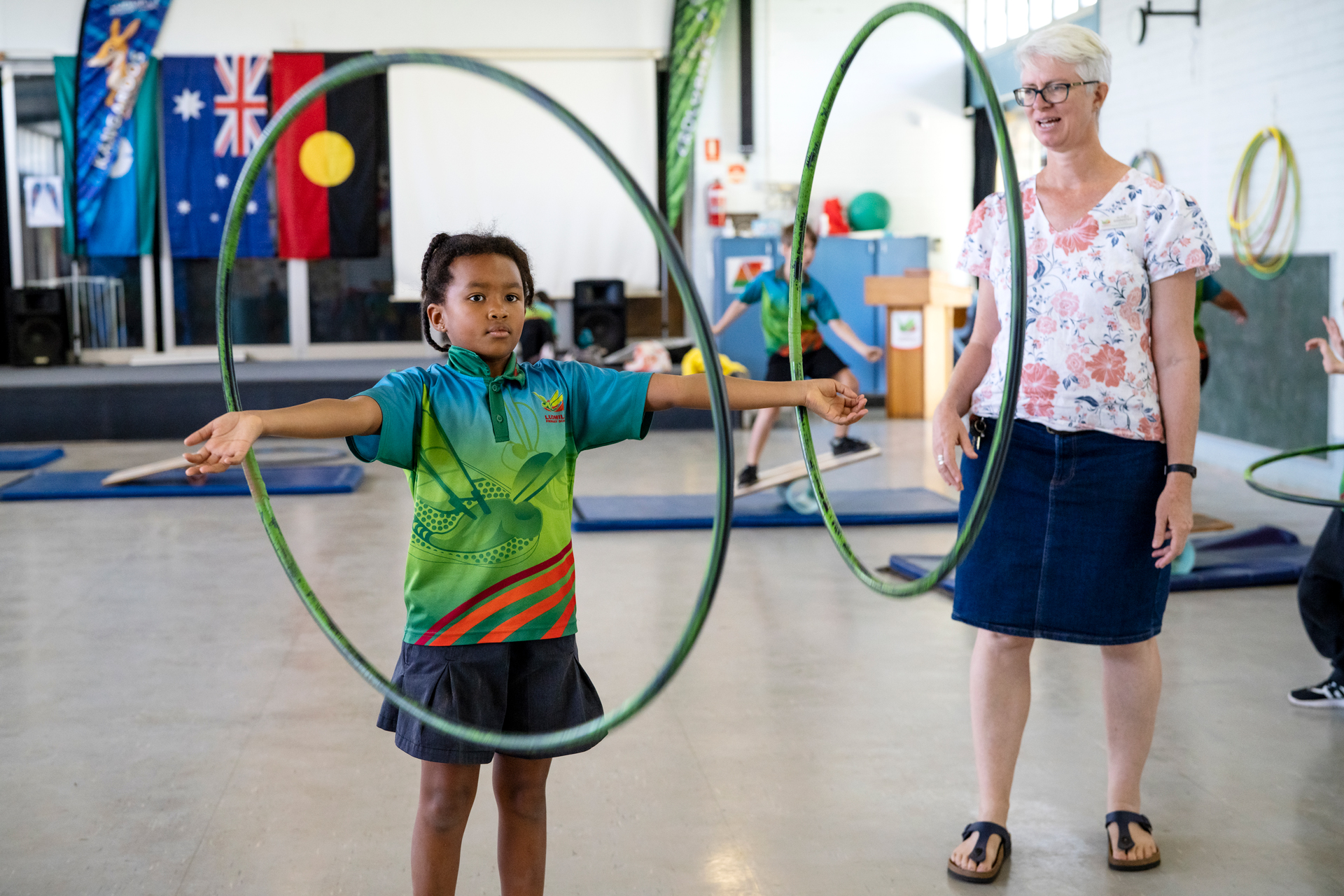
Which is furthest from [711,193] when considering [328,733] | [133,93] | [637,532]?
[328,733]

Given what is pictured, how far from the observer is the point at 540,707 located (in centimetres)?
183

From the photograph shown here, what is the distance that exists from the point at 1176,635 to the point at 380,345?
33.4 feet

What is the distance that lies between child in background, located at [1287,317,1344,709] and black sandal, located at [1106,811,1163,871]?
119cm

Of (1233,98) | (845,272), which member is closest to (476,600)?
(1233,98)

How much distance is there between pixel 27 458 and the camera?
→ 8172 mm

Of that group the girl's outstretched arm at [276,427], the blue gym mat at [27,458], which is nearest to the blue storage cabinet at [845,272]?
the blue gym mat at [27,458]

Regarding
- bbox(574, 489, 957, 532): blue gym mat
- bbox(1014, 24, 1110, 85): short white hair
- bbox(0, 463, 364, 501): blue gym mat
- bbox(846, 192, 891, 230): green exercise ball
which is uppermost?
bbox(846, 192, 891, 230): green exercise ball

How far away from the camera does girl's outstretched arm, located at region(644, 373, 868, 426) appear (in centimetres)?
180

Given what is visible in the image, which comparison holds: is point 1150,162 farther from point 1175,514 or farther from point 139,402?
point 139,402

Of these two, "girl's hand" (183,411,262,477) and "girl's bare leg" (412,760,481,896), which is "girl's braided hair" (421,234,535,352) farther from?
"girl's bare leg" (412,760,481,896)

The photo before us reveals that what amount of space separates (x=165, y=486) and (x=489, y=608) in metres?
5.85

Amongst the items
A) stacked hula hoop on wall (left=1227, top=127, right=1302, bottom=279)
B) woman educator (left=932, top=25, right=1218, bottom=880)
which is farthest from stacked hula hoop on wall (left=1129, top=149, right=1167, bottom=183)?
woman educator (left=932, top=25, right=1218, bottom=880)

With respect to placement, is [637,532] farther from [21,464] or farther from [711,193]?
[711,193]

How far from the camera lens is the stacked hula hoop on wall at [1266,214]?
7000mm
